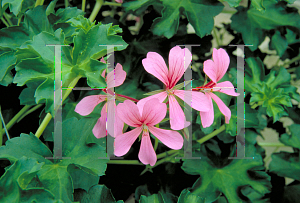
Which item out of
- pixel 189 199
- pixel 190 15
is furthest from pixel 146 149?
pixel 190 15

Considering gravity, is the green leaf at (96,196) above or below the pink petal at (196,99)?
below

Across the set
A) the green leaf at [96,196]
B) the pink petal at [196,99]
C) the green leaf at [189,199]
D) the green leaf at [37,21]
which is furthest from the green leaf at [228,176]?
the green leaf at [37,21]

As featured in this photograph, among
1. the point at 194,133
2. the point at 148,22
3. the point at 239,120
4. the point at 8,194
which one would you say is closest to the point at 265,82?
the point at 239,120

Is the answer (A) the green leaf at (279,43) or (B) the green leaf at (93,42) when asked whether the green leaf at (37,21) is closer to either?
(B) the green leaf at (93,42)

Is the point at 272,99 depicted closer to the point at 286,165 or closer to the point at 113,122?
the point at 286,165

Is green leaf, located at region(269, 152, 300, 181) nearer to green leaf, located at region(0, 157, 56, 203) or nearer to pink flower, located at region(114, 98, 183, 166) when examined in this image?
pink flower, located at region(114, 98, 183, 166)

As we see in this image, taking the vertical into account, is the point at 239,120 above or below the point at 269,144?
above

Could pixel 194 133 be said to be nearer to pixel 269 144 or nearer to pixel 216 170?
pixel 216 170
